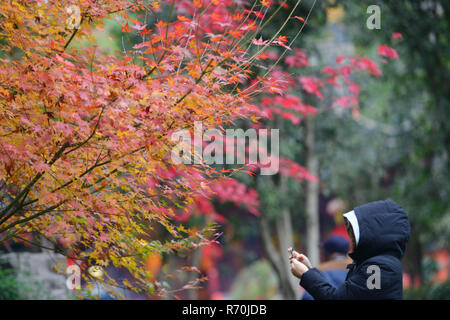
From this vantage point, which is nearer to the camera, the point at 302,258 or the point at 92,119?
the point at 92,119

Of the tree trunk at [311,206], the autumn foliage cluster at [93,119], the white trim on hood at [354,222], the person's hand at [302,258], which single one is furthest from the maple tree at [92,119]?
the tree trunk at [311,206]

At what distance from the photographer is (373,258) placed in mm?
2652

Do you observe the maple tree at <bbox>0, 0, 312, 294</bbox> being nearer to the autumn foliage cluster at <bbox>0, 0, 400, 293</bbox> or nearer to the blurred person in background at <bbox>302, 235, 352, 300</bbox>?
the autumn foliage cluster at <bbox>0, 0, 400, 293</bbox>

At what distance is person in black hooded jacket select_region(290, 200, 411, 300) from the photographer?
2596mm

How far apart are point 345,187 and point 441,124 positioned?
3.89 metres

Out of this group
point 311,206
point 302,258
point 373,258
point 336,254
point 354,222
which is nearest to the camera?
point 373,258

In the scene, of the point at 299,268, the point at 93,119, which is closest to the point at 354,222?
the point at 299,268

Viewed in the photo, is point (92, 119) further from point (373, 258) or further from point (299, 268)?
point (373, 258)

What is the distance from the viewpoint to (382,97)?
1436 centimetres

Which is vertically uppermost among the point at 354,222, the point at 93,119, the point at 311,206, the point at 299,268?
the point at 311,206

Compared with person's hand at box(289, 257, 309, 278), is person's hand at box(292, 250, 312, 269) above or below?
above

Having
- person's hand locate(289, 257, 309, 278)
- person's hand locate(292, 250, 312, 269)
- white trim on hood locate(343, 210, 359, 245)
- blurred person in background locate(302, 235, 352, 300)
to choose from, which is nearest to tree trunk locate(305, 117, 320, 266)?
blurred person in background locate(302, 235, 352, 300)
